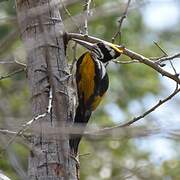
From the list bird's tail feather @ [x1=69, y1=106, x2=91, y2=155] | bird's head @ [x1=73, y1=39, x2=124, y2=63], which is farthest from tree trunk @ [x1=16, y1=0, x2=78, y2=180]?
bird's head @ [x1=73, y1=39, x2=124, y2=63]

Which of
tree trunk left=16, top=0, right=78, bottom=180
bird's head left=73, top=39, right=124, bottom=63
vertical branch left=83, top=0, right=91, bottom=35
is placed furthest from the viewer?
bird's head left=73, top=39, right=124, bottom=63

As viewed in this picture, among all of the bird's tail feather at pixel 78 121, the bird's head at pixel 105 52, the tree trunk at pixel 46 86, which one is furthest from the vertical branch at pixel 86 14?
the bird's tail feather at pixel 78 121

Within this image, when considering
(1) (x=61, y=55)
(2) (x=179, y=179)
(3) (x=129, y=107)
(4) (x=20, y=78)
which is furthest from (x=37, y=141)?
(3) (x=129, y=107)

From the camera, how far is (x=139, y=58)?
148 inches

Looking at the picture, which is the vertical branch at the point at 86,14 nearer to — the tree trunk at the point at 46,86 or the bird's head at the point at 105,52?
the tree trunk at the point at 46,86

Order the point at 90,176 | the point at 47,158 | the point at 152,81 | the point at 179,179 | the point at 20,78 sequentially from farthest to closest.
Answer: the point at 152,81
the point at 20,78
the point at 90,176
the point at 179,179
the point at 47,158

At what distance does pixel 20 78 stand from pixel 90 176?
4.95ft

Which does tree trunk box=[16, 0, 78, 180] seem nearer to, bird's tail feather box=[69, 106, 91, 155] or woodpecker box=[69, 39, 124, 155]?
bird's tail feather box=[69, 106, 91, 155]

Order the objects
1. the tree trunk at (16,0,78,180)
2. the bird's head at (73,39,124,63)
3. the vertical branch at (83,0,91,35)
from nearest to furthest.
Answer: the tree trunk at (16,0,78,180), the vertical branch at (83,0,91,35), the bird's head at (73,39,124,63)

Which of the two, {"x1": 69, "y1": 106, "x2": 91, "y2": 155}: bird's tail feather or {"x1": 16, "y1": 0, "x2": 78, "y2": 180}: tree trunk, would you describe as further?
{"x1": 69, "y1": 106, "x2": 91, "y2": 155}: bird's tail feather

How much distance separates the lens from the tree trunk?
3.65 meters

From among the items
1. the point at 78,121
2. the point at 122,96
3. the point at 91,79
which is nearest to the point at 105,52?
the point at 91,79

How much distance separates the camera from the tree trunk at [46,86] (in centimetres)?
365

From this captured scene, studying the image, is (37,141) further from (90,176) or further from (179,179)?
(90,176)
